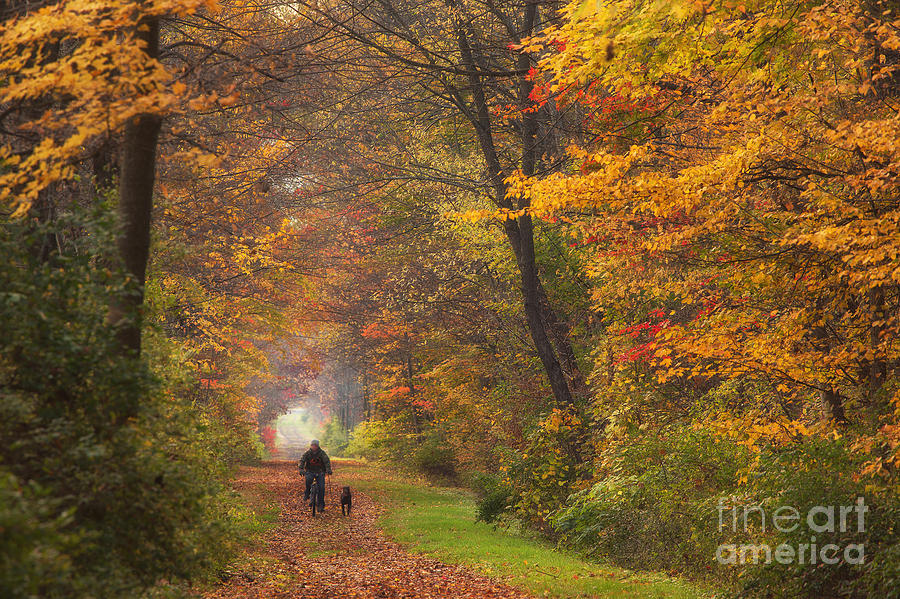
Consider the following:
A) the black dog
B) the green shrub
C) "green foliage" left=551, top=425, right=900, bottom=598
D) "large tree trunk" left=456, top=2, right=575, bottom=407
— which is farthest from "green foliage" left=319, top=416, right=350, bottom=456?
"green foliage" left=551, top=425, right=900, bottom=598

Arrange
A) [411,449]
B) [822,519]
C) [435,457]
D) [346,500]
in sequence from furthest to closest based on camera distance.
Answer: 1. [411,449]
2. [435,457]
3. [346,500]
4. [822,519]

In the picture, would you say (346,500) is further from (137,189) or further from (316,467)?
(137,189)

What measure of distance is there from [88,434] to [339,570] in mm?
7330

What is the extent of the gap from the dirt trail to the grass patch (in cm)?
39

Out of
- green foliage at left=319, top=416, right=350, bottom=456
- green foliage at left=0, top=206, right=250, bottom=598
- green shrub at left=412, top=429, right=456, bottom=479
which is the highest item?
green foliage at left=0, top=206, right=250, bottom=598

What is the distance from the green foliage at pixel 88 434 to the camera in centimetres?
419

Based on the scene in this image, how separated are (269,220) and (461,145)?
638cm

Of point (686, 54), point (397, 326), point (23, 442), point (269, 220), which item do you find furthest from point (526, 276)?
point (397, 326)

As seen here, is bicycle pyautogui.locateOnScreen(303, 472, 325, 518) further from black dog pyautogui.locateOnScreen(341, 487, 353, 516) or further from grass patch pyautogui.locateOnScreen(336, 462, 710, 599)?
grass patch pyautogui.locateOnScreen(336, 462, 710, 599)

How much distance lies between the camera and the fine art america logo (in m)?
7.64

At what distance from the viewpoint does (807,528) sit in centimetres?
803

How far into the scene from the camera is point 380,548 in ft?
43.2

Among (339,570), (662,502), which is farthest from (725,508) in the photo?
(339,570)

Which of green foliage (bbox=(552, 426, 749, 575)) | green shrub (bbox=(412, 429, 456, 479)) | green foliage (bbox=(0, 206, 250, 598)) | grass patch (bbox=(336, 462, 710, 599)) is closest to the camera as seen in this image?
green foliage (bbox=(0, 206, 250, 598))
